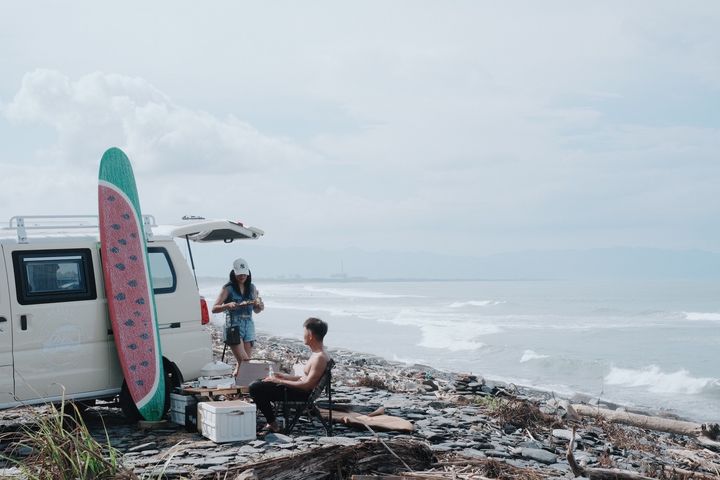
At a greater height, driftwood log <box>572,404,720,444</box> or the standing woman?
the standing woman

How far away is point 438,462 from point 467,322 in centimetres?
4063

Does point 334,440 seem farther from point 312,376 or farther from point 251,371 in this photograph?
point 251,371

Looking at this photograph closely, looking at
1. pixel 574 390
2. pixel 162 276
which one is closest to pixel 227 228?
pixel 162 276

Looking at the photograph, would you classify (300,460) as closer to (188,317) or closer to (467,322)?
(188,317)

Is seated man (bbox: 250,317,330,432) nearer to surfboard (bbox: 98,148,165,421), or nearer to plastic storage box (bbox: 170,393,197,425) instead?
plastic storage box (bbox: 170,393,197,425)

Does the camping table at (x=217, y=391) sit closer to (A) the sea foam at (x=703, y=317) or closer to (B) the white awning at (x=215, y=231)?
(B) the white awning at (x=215, y=231)

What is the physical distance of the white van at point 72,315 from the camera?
8.61 meters

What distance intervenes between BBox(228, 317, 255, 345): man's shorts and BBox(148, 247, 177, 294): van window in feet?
5.69

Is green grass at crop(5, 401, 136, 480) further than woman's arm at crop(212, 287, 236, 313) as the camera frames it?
No

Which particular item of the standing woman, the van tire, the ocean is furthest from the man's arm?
the ocean

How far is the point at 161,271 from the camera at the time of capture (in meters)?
9.72

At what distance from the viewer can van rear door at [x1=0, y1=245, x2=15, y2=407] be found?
27.9 feet

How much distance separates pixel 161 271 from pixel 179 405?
62.2 inches

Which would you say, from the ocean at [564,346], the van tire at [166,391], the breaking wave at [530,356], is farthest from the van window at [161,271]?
the breaking wave at [530,356]
